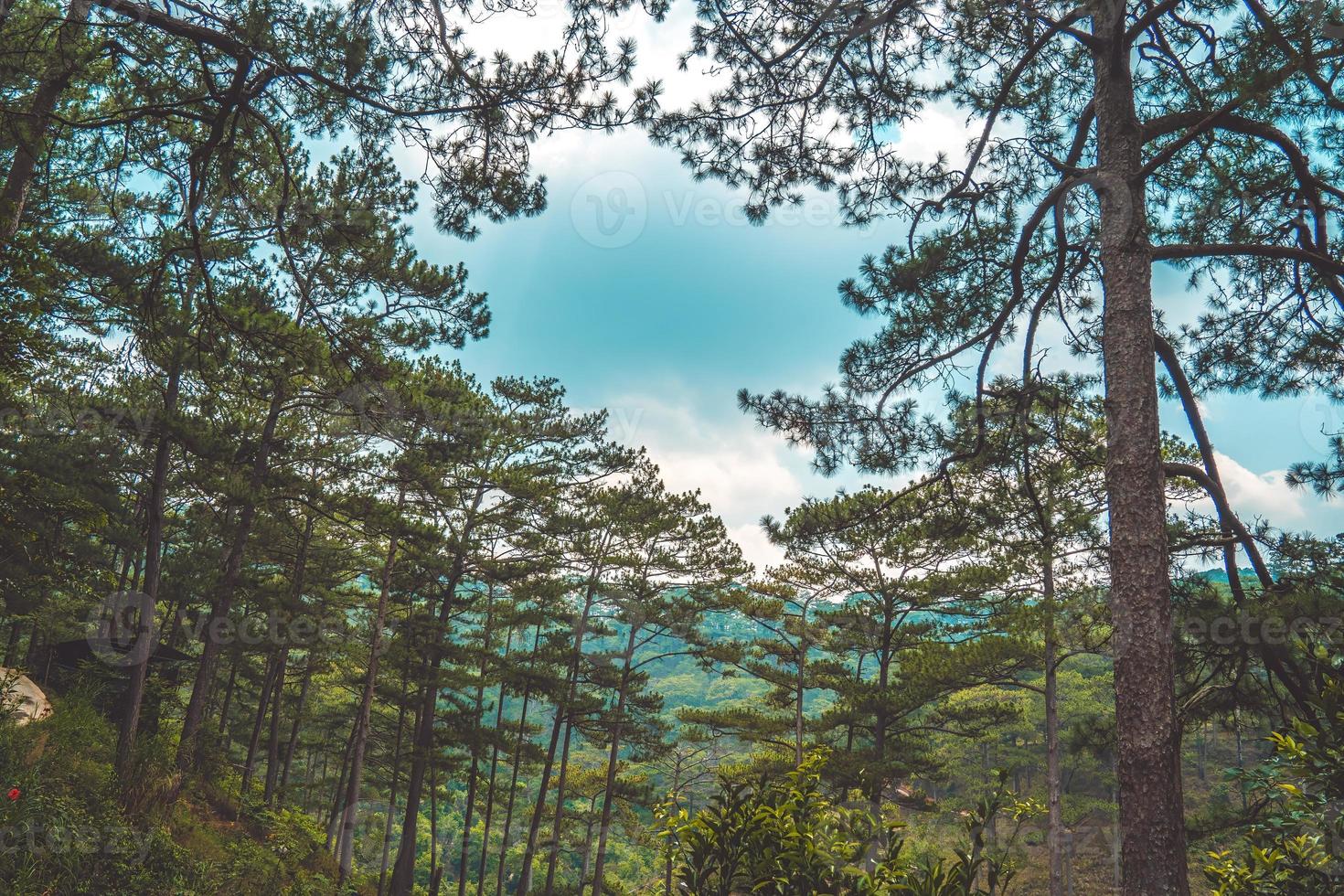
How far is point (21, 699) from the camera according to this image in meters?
7.75

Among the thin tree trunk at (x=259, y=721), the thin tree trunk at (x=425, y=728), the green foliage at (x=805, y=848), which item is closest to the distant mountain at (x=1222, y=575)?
the green foliage at (x=805, y=848)

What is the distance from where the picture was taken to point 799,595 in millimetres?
17000

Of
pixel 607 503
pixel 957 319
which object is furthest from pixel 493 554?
pixel 957 319

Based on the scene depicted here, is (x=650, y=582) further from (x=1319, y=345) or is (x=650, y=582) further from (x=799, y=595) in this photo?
(x=1319, y=345)

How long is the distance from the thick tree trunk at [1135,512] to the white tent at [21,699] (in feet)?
33.7

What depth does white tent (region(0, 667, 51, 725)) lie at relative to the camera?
7.40 meters

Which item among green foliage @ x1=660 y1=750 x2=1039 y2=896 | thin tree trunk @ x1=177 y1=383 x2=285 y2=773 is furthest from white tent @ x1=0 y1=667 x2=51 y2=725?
green foliage @ x1=660 y1=750 x2=1039 y2=896

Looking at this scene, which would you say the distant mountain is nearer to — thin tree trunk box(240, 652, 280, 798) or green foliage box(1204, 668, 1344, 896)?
green foliage box(1204, 668, 1344, 896)

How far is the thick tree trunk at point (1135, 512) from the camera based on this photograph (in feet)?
9.84

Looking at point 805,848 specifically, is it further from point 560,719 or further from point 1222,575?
point 560,719

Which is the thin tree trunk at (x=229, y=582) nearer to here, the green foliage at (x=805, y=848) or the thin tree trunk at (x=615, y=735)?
the green foliage at (x=805, y=848)

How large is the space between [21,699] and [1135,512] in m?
11.6

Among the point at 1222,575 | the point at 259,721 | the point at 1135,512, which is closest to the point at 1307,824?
the point at 1135,512

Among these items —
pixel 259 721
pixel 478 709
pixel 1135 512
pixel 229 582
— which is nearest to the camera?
pixel 1135 512
